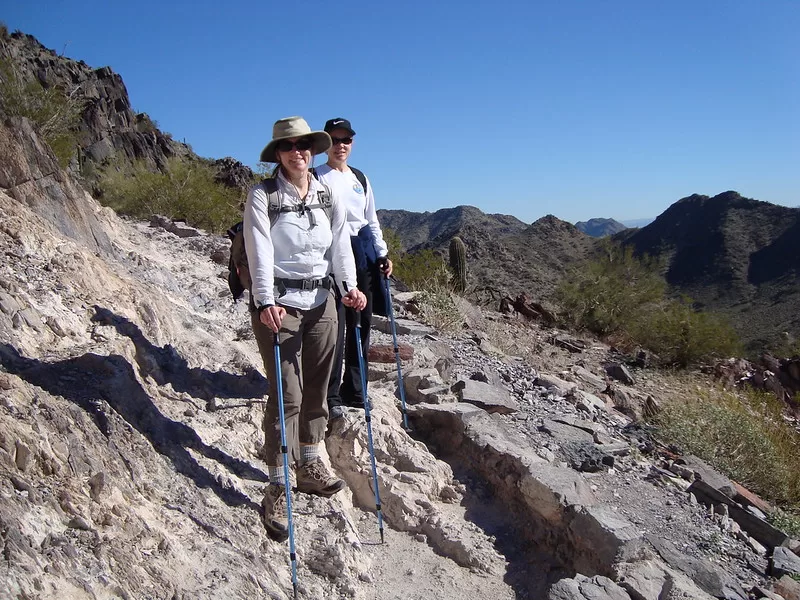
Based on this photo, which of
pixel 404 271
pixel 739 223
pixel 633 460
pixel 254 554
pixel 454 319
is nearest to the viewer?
pixel 254 554

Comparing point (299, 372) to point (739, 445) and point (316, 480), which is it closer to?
point (316, 480)

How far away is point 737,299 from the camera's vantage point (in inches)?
1203

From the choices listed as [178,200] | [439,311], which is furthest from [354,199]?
[178,200]

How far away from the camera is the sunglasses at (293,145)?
341cm

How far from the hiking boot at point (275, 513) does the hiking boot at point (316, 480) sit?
271 mm

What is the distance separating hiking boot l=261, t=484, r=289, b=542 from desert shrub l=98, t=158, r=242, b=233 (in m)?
10.7

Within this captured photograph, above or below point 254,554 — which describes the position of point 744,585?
below

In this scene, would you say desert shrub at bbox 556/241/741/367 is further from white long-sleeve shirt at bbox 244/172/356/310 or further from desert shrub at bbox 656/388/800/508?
white long-sleeve shirt at bbox 244/172/356/310

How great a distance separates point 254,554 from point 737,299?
3210 centimetres

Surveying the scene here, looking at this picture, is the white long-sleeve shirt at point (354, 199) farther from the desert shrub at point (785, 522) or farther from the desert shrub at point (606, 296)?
the desert shrub at point (606, 296)

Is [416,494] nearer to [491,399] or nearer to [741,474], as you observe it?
[491,399]

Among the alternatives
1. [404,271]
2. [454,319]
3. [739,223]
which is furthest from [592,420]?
[739,223]

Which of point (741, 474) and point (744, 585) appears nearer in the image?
point (744, 585)

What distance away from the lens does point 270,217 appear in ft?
10.8
